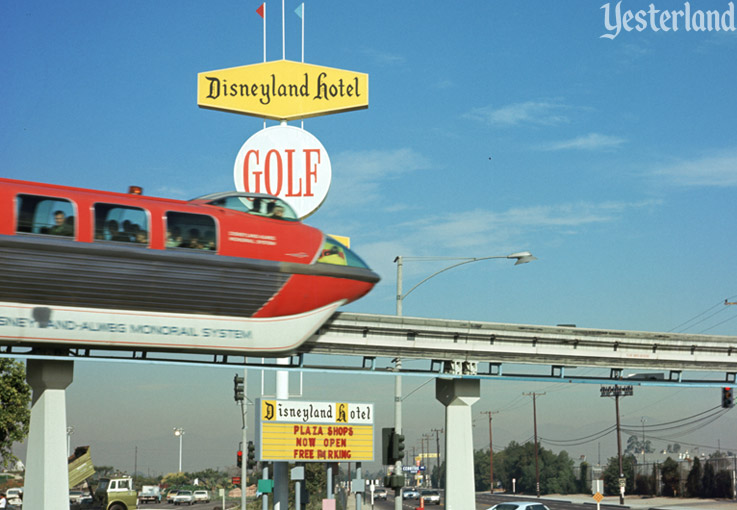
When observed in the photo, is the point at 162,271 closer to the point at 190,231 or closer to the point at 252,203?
the point at 190,231

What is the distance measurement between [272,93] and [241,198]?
1800 cm

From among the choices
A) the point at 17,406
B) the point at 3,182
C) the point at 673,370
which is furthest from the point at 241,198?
the point at 17,406

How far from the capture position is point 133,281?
2367cm

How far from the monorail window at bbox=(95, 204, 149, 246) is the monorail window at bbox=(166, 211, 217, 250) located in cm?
69

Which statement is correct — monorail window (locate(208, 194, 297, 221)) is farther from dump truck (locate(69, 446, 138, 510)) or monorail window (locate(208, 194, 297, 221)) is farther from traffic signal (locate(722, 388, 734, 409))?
dump truck (locate(69, 446, 138, 510))

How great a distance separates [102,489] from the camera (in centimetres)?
5184

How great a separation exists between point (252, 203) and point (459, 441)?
11.1 meters

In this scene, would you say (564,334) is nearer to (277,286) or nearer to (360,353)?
(360,353)

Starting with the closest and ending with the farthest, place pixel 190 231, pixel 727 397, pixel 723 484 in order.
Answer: pixel 190 231 → pixel 727 397 → pixel 723 484

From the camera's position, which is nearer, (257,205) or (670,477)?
(257,205)

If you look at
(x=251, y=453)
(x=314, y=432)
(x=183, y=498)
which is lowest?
(x=183, y=498)

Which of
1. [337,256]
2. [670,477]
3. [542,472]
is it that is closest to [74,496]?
[337,256]

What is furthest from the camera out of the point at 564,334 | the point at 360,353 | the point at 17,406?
the point at 17,406

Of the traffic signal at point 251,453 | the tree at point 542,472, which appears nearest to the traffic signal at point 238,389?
the traffic signal at point 251,453
